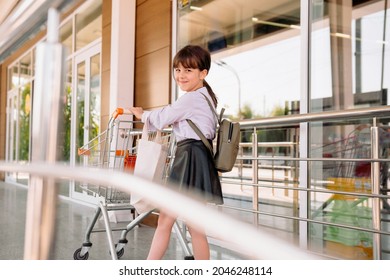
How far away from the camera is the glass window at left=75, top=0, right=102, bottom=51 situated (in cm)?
564

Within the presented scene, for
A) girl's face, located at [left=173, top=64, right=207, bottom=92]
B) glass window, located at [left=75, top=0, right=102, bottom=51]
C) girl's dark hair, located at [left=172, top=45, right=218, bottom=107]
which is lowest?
girl's face, located at [left=173, top=64, right=207, bottom=92]

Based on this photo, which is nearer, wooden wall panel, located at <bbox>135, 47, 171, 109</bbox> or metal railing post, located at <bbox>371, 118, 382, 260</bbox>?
metal railing post, located at <bbox>371, 118, 382, 260</bbox>

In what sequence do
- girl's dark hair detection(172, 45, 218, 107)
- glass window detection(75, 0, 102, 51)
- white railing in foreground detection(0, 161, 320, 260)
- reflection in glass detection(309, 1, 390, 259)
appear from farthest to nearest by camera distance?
glass window detection(75, 0, 102, 51) → reflection in glass detection(309, 1, 390, 259) → girl's dark hair detection(172, 45, 218, 107) → white railing in foreground detection(0, 161, 320, 260)

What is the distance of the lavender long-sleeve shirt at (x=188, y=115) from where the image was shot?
1.84 meters

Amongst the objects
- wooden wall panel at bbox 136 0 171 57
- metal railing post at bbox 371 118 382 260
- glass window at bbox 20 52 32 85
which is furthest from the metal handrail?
glass window at bbox 20 52 32 85

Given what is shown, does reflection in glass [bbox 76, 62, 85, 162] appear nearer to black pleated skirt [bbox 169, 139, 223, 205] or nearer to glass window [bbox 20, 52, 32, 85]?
glass window [bbox 20, 52, 32, 85]

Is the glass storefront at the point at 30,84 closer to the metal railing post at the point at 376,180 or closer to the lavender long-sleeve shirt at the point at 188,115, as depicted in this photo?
the lavender long-sleeve shirt at the point at 188,115

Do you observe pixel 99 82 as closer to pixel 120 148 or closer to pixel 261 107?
pixel 261 107

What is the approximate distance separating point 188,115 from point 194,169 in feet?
0.78

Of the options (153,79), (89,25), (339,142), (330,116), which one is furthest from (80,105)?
(330,116)

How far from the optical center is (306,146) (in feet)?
8.81

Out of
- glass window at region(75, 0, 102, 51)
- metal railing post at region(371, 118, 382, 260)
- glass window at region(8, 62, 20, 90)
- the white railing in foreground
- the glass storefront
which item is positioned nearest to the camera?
the white railing in foreground

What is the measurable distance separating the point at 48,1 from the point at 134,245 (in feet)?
8.96

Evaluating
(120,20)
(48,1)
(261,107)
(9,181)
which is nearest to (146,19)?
(120,20)
